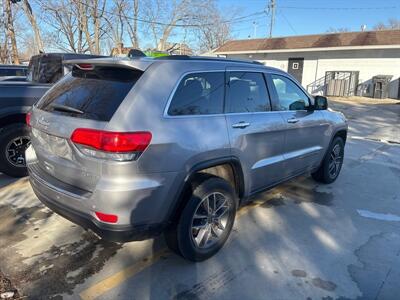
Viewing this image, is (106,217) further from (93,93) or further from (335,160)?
(335,160)

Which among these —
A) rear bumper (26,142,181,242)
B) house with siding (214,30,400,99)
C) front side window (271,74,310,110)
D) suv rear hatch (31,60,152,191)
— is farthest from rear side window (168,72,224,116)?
house with siding (214,30,400,99)

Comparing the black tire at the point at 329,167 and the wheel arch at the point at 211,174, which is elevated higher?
the wheel arch at the point at 211,174

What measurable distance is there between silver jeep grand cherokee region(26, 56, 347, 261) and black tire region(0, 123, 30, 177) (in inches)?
80.3

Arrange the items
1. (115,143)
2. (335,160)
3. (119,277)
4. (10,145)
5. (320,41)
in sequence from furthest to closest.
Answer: (320,41), (335,160), (10,145), (119,277), (115,143)

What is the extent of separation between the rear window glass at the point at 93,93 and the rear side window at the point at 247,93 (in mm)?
1020

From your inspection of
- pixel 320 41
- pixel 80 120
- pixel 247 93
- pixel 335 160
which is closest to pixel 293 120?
pixel 247 93

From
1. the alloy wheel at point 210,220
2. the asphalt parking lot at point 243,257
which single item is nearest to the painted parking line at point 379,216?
the asphalt parking lot at point 243,257

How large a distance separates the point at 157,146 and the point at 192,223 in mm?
841

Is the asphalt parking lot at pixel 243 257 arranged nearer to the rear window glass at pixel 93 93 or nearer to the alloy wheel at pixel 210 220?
the alloy wheel at pixel 210 220

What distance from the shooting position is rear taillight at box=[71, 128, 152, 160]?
8.35ft

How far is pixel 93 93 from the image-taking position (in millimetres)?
2943

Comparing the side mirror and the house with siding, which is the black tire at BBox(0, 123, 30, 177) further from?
the house with siding

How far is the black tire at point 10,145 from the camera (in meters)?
5.19

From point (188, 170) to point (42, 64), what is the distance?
5089 mm
